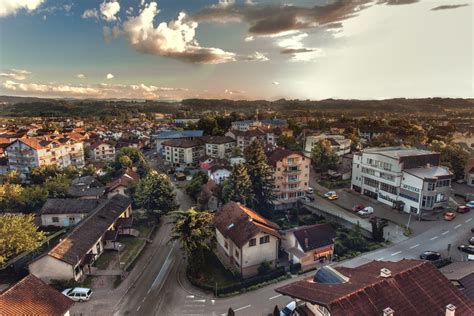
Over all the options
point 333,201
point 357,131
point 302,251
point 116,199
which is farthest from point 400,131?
point 116,199

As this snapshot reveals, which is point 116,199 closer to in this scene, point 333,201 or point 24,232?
point 24,232

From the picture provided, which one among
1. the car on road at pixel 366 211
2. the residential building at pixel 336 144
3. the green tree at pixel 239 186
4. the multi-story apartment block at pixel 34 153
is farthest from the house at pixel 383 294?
the multi-story apartment block at pixel 34 153

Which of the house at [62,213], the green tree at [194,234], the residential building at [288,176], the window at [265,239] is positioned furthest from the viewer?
the residential building at [288,176]

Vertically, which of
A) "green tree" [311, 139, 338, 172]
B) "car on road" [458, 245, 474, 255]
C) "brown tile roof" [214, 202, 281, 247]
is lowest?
"car on road" [458, 245, 474, 255]

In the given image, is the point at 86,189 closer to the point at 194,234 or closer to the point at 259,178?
Result: the point at 259,178

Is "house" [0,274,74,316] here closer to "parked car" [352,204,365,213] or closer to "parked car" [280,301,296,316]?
"parked car" [280,301,296,316]

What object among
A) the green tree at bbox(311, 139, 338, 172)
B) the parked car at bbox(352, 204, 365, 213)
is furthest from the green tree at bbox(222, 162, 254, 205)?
the green tree at bbox(311, 139, 338, 172)

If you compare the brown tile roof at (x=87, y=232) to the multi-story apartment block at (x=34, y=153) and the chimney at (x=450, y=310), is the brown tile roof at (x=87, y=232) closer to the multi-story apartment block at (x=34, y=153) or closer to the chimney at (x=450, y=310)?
the chimney at (x=450, y=310)
